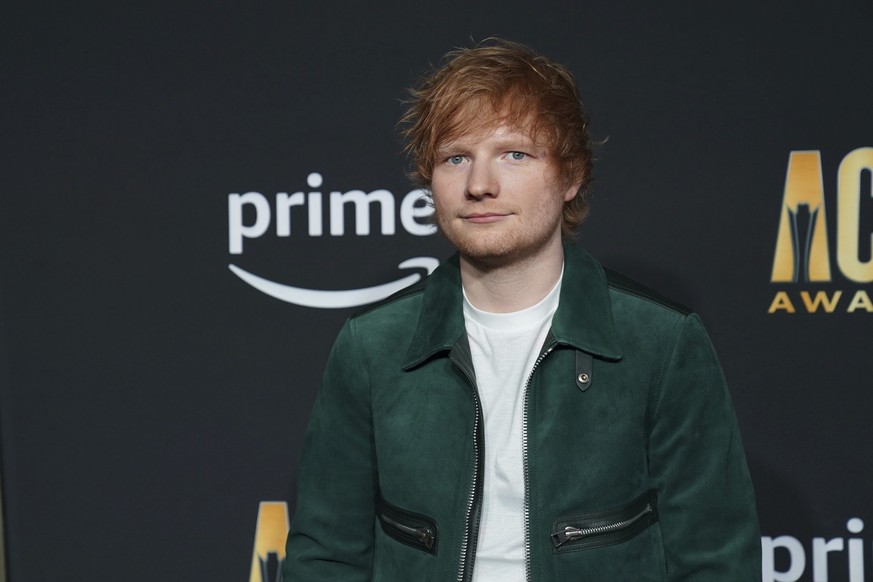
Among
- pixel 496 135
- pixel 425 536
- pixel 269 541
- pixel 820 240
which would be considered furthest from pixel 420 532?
pixel 820 240

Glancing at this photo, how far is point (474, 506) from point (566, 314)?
29 centimetres

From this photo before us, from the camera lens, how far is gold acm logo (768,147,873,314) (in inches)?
83.7

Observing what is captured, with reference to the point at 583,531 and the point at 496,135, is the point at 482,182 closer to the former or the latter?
the point at 496,135

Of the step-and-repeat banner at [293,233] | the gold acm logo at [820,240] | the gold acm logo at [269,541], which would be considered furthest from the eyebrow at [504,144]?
the gold acm logo at [269,541]

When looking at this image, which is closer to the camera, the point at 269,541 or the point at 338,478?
the point at 338,478

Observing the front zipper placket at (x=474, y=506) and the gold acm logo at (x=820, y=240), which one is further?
the gold acm logo at (x=820, y=240)

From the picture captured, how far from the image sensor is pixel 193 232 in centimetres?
228

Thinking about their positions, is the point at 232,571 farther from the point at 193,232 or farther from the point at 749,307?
the point at 749,307

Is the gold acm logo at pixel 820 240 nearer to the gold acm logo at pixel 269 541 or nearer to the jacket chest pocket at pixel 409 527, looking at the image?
the jacket chest pocket at pixel 409 527

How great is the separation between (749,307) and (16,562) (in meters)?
1.84

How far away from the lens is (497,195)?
1344mm

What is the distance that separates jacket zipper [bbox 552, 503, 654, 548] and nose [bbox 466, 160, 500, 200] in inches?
18.3

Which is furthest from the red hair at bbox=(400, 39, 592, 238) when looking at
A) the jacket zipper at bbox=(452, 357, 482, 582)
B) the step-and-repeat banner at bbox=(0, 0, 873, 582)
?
the step-and-repeat banner at bbox=(0, 0, 873, 582)

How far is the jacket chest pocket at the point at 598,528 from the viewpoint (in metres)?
1.31
